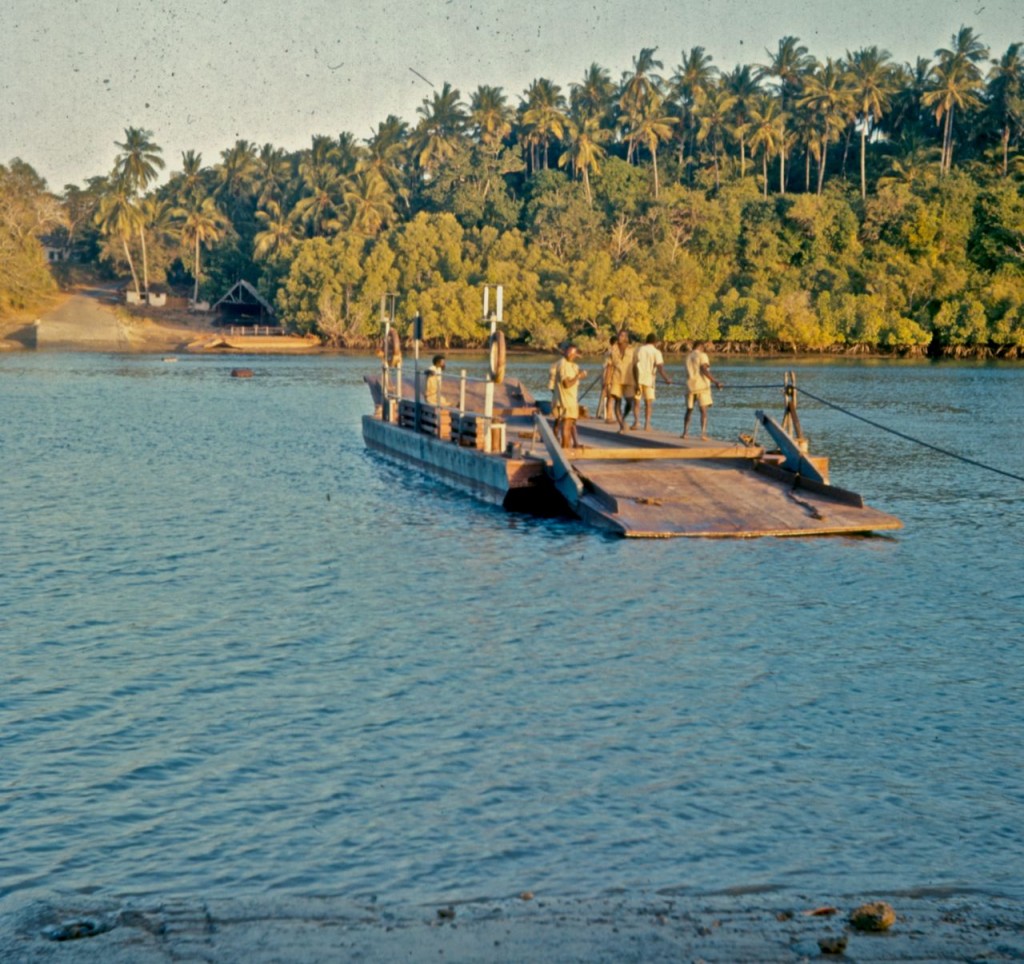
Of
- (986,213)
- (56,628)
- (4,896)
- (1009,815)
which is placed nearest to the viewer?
(4,896)

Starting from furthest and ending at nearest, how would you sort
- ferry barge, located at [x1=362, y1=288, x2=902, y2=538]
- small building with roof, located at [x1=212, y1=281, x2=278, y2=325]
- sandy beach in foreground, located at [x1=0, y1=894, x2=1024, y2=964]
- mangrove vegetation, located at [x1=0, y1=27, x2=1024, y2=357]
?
1. small building with roof, located at [x1=212, y1=281, x2=278, y2=325]
2. mangrove vegetation, located at [x1=0, y1=27, x2=1024, y2=357]
3. ferry barge, located at [x1=362, y1=288, x2=902, y2=538]
4. sandy beach in foreground, located at [x1=0, y1=894, x2=1024, y2=964]

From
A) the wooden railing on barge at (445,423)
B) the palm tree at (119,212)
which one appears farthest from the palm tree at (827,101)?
the wooden railing on barge at (445,423)

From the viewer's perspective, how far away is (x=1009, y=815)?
30.9 feet

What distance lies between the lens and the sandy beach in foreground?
705 centimetres

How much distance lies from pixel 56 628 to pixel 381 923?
8.68m

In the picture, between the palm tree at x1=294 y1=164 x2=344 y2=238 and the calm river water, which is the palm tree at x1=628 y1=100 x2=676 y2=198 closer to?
the palm tree at x1=294 y1=164 x2=344 y2=238

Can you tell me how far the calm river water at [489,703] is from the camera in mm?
8633

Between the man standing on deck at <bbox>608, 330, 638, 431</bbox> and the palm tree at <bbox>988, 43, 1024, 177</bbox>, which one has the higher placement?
the palm tree at <bbox>988, 43, 1024, 177</bbox>

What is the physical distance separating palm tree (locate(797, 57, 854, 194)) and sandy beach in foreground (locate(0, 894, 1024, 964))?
108324mm

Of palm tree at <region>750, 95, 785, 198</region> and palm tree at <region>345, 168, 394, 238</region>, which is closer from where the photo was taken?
palm tree at <region>750, 95, 785, 198</region>

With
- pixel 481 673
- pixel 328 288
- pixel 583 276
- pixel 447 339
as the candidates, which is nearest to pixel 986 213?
pixel 583 276

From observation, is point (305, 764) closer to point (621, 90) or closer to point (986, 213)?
point (986, 213)

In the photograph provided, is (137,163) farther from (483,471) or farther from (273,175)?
(483,471)

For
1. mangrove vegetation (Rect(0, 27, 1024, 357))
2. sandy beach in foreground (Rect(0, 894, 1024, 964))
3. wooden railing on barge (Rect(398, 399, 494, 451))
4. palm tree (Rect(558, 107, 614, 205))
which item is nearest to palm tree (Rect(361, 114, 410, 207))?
mangrove vegetation (Rect(0, 27, 1024, 357))
